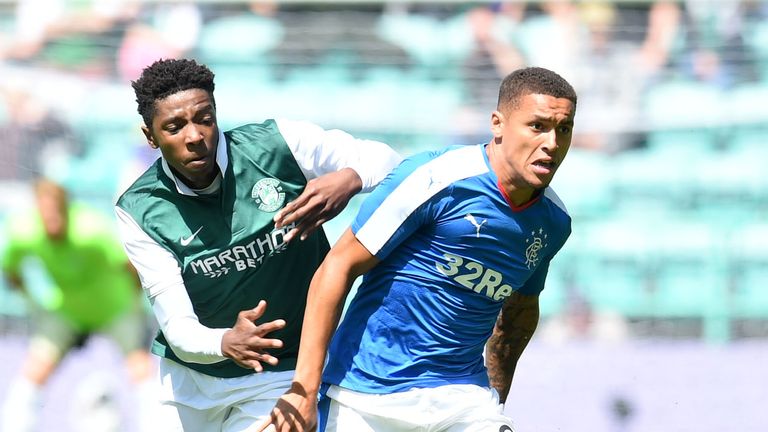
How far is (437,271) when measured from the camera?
3656mm

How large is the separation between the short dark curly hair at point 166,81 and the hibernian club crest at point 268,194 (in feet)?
1.10

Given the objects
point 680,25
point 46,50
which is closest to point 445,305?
point 680,25

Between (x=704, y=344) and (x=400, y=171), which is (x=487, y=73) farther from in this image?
(x=400, y=171)

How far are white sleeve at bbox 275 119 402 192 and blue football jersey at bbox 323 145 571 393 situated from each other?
1.66 feet

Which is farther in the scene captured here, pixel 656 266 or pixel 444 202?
pixel 656 266

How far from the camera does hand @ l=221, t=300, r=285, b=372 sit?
3488mm

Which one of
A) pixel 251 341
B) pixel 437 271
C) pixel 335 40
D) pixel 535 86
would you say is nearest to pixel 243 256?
pixel 251 341

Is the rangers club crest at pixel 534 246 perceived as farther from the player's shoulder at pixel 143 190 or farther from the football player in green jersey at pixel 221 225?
the player's shoulder at pixel 143 190

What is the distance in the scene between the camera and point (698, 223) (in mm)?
8031

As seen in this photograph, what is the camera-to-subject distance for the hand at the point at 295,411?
3.45 m

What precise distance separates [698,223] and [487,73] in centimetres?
178

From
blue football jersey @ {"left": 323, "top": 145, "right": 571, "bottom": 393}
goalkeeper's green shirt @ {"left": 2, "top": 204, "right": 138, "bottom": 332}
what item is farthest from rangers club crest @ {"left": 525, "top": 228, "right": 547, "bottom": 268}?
goalkeeper's green shirt @ {"left": 2, "top": 204, "right": 138, "bottom": 332}

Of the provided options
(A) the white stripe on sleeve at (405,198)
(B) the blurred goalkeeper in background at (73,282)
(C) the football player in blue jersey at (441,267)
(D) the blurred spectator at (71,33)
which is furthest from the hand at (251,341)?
(D) the blurred spectator at (71,33)

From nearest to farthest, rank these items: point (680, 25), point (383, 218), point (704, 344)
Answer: point (383, 218), point (704, 344), point (680, 25)
